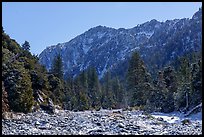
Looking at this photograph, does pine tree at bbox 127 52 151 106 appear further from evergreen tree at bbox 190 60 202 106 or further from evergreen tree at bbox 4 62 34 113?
evergreen tree at bbox 4 62 34 113

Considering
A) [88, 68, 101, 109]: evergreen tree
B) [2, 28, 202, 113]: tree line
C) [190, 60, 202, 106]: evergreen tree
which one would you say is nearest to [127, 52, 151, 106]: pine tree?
[2, 28, 202, 113]: tree line

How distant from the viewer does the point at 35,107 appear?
42.8 m

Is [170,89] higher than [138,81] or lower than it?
lower

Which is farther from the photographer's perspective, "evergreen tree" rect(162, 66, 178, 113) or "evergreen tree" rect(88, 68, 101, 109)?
"evergreen tree" rect(88, 68, 101, 109)

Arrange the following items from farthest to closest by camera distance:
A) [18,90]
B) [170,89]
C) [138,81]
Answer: [138,81] < [170,89] < [18,90]

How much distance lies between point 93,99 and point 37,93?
1829 inches

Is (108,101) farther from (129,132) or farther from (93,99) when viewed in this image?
(129,132)

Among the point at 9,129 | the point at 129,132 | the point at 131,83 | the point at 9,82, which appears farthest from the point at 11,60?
the point at 131,83

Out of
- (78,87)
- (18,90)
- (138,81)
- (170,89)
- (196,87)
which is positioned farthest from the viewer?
(78,87)

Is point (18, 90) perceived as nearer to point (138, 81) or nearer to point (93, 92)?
point (138, 81)

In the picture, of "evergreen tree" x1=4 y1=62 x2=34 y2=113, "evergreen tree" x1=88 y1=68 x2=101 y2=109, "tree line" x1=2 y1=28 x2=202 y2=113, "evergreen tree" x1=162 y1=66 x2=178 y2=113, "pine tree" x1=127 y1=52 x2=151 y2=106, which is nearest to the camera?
"evergreen tree" x1=4 y1=62 x2=34 y2=113

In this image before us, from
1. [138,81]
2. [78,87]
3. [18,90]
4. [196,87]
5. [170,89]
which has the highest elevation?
[78,87]

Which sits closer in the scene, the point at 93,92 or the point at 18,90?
the point at 18,90

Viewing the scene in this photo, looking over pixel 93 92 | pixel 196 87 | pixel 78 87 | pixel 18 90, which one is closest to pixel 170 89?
pixel 196 87
